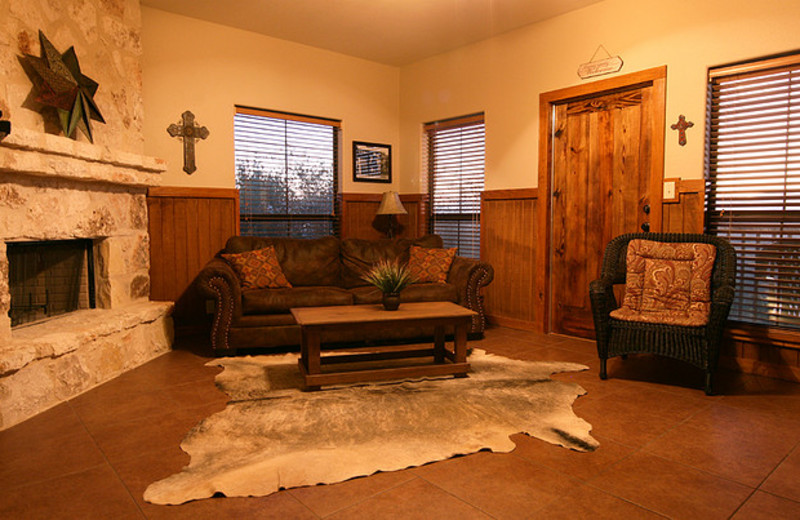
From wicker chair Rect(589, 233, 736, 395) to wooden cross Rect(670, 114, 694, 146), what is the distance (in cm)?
75

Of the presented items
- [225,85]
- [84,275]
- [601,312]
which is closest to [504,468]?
[601,312]

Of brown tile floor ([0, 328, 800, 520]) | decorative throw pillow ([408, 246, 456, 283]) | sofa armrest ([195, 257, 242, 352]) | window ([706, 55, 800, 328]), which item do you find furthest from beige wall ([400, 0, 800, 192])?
sofa armrest ([195, 257, 242, 352])

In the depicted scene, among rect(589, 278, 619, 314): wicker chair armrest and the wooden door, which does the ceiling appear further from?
rect(589, 278, 619, 314): wicker chair armrest

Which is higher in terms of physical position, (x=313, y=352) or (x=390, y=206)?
(x=390, y=206)

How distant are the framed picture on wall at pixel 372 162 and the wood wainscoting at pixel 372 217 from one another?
21 cm

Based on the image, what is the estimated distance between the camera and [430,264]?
16.3 feet

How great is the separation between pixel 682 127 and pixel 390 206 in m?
2.84

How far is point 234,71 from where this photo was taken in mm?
5133

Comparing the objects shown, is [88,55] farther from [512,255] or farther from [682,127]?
[682,127]

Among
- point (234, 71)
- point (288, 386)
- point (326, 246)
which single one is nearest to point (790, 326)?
point (288, 386)

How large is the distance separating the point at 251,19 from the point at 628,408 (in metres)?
4.46

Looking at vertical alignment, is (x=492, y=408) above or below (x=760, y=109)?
below

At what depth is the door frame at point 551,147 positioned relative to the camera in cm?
410

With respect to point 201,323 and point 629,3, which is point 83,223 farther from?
point 629,3
